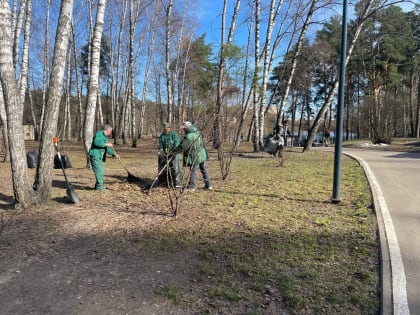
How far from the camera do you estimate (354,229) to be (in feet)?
16.1

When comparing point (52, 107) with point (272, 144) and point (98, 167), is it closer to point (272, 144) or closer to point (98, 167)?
point (98, 167)

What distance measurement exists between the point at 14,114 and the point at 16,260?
2.48 metres

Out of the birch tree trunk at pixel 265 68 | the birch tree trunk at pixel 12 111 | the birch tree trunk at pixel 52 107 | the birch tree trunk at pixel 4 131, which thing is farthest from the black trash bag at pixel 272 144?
the birch tree trunk at pixel 12 111

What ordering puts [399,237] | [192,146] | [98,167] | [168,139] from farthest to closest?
[168,139] → [98,167] → [192,146] → [399,237]

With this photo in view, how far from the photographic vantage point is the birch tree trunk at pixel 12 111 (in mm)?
5266

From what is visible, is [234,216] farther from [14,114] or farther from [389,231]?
[14,114]

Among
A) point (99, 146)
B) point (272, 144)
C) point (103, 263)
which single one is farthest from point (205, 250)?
point (272, 144)

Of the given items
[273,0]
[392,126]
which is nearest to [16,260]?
[273,0]

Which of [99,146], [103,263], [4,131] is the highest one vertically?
[4,131]

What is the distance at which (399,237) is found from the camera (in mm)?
4602

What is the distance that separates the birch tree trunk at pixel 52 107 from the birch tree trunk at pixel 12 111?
0.25 meters

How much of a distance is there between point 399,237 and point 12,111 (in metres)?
5.85

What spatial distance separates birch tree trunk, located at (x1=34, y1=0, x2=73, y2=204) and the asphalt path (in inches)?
207

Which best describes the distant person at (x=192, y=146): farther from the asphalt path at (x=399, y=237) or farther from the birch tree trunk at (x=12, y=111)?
the asphalt path at (x=399, y=237)
